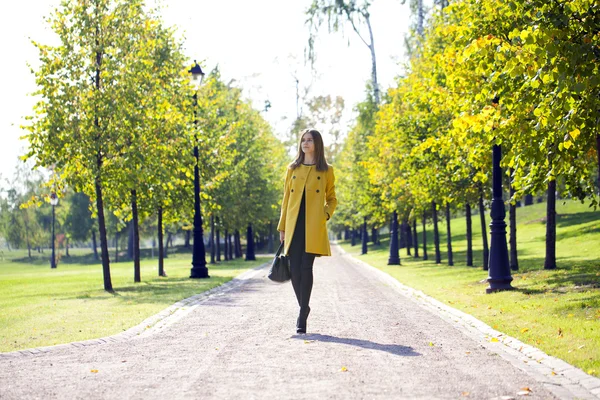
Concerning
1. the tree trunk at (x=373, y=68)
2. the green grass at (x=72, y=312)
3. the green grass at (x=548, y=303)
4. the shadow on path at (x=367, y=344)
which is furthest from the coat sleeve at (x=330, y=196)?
the tree trunk at (x=373, y=68)

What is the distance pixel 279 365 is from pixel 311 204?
8.67ft

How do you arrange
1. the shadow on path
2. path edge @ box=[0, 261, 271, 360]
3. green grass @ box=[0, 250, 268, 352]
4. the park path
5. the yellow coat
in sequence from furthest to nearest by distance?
1. green grass @ box=[0, 250, 268, 352]
2. the yellow coat
3. path edge @ box=[0, 261, 271, 360]
4. the shadow on path
5. the park path

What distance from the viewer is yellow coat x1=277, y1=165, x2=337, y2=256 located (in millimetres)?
8984

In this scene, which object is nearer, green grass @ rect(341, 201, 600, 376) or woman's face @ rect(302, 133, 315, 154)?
green grass @ rect(341, 201, 600, 376)

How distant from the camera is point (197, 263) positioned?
25281mm

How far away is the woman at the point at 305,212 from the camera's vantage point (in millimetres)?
9023

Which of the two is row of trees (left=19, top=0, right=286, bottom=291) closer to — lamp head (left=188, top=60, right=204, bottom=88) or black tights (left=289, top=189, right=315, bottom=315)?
lamp head (left=188, top=60, right=204, bottom=88)

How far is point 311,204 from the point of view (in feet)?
29.7

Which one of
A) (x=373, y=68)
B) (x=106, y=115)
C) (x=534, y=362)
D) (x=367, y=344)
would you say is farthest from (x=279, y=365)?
(x=373, y=68)

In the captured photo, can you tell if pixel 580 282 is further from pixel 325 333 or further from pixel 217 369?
pixel 217 369

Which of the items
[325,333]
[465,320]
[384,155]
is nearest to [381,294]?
[465,320]

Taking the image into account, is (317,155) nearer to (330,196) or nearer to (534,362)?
(330,196)

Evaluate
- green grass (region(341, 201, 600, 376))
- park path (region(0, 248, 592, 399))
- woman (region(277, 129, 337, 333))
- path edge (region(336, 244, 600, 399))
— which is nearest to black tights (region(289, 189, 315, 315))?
woman (region(277, 129, 337, 333))

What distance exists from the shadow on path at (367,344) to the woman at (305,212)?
0.32 m
